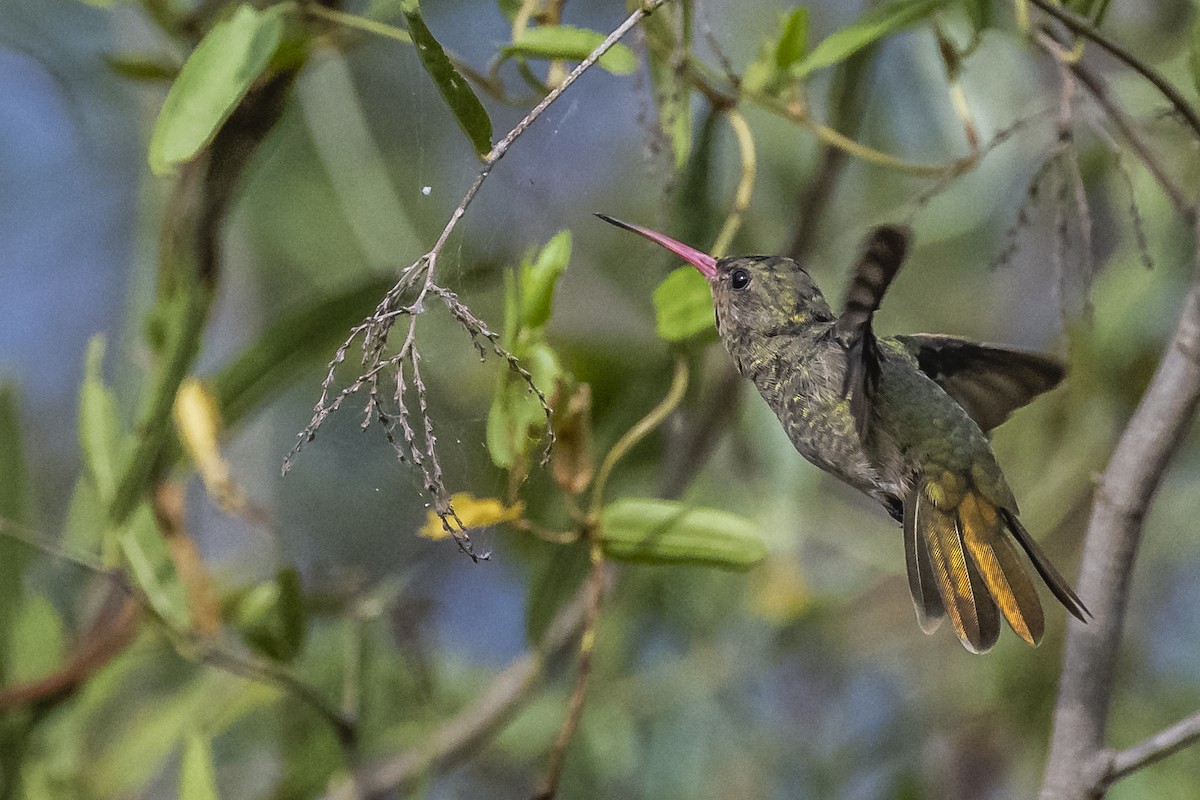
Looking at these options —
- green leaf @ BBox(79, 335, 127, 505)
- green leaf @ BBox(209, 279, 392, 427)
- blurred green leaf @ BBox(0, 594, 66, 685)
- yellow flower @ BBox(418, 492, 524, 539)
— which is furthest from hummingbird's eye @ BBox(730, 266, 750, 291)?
blurred green leaf @ BBox(0, 594, 66, 685)

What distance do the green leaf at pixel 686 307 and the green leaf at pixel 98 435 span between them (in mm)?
563

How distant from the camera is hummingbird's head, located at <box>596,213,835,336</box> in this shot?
958 mm

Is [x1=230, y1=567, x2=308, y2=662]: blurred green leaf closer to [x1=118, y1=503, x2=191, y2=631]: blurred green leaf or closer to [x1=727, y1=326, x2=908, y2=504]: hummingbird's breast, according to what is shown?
[x1=118, y1=503, x2=191, y2=631]: blurred green leaf

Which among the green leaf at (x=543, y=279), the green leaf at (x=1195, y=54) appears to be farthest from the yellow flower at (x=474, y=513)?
the green leaf at (x=1195, y=54)

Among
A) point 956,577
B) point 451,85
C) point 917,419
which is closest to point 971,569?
point 956,577

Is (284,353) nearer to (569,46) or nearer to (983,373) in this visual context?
(569,46)

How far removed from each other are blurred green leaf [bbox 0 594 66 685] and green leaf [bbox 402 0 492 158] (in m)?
0.91

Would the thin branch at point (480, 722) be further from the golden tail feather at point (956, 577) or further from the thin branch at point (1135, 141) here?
the thin branch at point (1135, 141)

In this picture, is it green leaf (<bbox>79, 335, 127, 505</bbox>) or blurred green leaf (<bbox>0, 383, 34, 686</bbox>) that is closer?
green leaf (<bbox>79, 335, 127, 505</bbox>)

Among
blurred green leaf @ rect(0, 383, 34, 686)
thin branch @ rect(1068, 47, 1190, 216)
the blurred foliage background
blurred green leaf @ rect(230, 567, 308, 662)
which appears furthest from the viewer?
blurred green leaf @ rect(0, 383, 34, 686)

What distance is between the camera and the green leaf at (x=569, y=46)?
0.89 m

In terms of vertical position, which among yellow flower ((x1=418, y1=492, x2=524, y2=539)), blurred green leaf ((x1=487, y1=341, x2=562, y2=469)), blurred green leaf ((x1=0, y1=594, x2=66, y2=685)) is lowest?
blurred green leaf ((x1=0, y1=594, x2=66, y2=685))

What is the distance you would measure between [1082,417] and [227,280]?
3.98 ft

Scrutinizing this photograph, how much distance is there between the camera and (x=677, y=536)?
3.32ft
